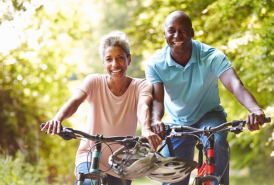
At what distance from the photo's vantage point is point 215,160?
123 inches

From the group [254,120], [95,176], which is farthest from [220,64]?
[95,176]

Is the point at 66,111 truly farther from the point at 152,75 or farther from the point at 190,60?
the point at 190,60

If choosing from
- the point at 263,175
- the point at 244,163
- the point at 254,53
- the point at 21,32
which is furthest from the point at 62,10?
the point at 263,175

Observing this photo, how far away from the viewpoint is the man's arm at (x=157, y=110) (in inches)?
119

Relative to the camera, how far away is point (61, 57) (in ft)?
30.9

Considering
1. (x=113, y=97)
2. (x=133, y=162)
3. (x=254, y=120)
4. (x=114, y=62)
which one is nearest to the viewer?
(x=254, y=120)

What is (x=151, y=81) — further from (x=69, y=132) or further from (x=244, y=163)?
(x=244, y=163)

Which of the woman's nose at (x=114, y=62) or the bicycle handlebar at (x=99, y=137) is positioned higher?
the woman's nose at (x=114, y=62)

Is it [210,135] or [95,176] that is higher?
[210,135]

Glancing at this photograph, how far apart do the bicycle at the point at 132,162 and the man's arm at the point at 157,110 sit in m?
0.19

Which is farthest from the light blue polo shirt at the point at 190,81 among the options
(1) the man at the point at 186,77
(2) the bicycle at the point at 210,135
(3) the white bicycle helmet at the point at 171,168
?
(3) the white bicycle helmet at the point at 171,168

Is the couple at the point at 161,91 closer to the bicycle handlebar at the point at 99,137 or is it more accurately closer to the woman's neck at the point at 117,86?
the woman's neck at the point at 117,86

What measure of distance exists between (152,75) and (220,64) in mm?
633

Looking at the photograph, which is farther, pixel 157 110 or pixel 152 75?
pixel 152 75
